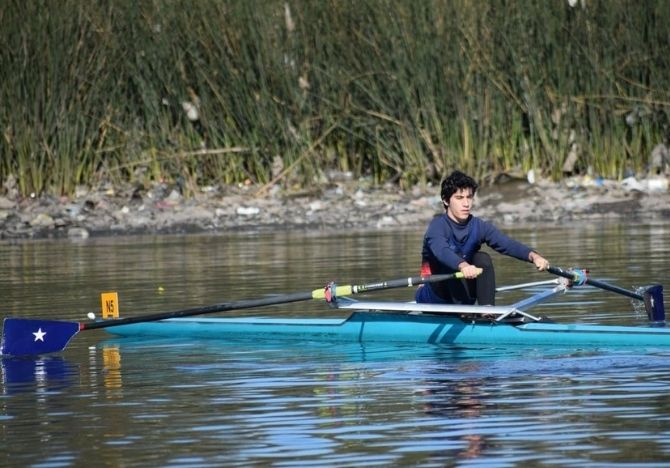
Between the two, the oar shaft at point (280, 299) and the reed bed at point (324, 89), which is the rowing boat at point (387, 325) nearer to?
the oar shaft at point (280, 299)

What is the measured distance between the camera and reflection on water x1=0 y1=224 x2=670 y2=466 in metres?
7.36

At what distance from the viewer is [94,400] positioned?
9156mm

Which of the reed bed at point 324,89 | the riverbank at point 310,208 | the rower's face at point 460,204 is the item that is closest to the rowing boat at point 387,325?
the rower's face at point 460,204

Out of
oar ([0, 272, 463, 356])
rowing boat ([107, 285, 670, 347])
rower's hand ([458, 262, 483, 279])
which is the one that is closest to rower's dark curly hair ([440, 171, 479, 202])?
rower's hand ([458, 262, 483, 279])

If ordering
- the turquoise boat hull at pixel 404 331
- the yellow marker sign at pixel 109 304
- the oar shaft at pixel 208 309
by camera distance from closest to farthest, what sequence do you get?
the turquoise boat hull at pixel 404 331 < the oar shaft at pixel 208 309 < the yellow marker sign at pixel 109 304

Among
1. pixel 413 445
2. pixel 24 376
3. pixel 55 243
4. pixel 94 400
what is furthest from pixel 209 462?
pixel 55 243

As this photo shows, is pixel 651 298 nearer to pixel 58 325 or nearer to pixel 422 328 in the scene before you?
pixel 422 328

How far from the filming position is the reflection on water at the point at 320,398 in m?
7.36

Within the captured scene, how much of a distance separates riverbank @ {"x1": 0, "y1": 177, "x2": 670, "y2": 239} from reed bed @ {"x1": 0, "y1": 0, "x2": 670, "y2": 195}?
338mm

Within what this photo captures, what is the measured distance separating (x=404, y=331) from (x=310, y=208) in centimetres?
1343

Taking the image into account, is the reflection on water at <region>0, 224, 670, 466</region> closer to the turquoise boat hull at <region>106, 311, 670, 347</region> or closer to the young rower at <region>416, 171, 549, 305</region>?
the turquoise boat hull at <region>106, 311, 670, 347</region>

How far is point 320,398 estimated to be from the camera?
29.2 feet

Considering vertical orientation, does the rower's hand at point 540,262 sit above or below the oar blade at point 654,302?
above

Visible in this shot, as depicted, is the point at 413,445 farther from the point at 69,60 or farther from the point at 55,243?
the point at 69,60
